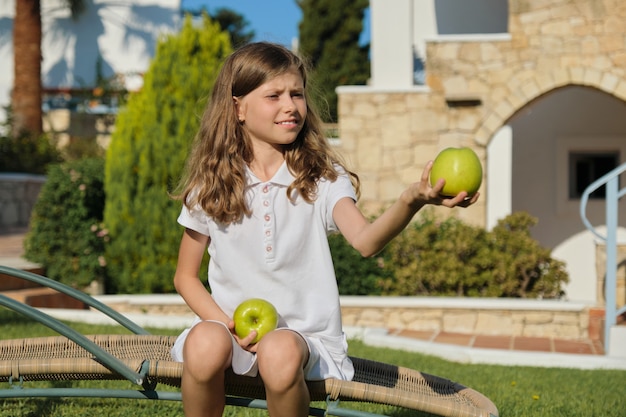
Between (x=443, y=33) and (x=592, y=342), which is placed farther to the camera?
(x=443, y=33)

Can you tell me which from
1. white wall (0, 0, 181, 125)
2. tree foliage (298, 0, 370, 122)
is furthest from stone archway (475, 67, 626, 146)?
white wall (0, 0, 181, 125)

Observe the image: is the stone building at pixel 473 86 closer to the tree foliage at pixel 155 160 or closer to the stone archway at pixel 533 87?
the stone archway at pixel 533 87

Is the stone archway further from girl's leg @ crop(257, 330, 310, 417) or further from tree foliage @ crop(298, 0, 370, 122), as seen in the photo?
tree foliage @ crop(298, 0, 370, 122)

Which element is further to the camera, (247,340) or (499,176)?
(499,176)

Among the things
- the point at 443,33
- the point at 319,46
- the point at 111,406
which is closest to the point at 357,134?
the point at 443,33

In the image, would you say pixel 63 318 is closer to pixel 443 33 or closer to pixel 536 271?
pixel 536 271

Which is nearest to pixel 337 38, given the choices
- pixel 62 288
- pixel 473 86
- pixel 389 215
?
pixel 473 86

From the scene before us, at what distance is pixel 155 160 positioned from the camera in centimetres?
819

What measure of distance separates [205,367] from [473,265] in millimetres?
5420

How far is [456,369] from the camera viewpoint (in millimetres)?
5414

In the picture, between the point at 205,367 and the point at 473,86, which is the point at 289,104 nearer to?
the point at 205,367

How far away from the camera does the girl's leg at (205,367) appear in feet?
8.23

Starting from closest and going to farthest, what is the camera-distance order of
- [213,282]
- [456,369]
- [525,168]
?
[213,282] → [456,369] → [525,168]

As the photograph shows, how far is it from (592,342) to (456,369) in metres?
1.88
